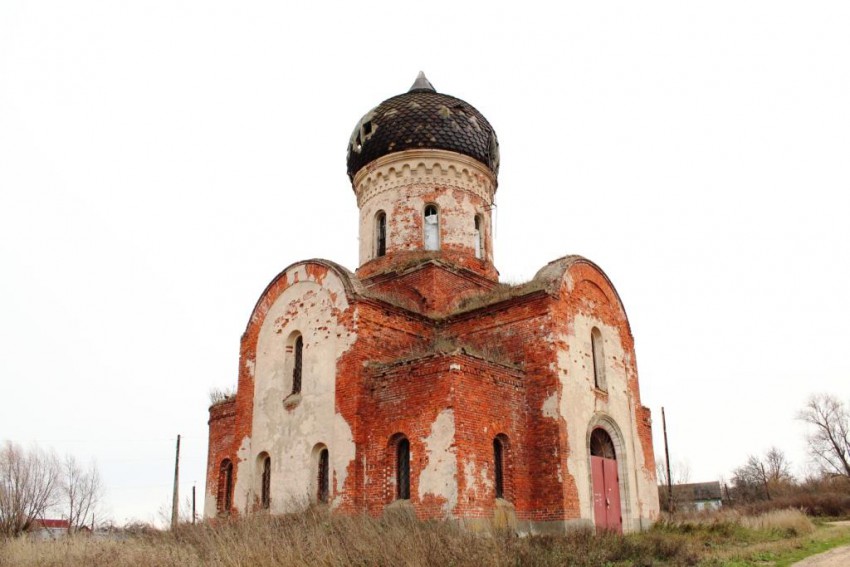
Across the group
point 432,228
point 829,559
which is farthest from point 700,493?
point 829,559

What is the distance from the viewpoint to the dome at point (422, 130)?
1955 centimetres

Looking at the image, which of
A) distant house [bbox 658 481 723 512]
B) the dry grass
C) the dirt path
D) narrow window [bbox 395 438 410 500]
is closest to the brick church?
narrow window [bbox 395 438 410 500]

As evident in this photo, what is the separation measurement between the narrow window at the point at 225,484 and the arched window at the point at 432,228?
26.1 ft

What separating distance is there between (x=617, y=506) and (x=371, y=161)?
11344mm

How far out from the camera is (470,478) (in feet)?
42.9

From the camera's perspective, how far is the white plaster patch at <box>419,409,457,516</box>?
12875 mm

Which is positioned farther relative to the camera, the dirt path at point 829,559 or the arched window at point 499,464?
the arched window at point 499,464

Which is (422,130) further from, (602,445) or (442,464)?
(442,464)

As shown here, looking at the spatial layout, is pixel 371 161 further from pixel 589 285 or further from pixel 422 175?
pixel 589 285

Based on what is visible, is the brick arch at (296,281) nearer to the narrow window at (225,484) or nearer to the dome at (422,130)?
the narrow window at (225,484)

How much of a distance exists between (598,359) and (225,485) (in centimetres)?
1032

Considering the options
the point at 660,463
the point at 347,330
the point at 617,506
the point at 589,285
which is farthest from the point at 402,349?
the point at 660,463

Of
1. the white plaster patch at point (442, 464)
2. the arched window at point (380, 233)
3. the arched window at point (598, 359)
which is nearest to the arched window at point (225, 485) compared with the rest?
the arched window at point (380, 233)

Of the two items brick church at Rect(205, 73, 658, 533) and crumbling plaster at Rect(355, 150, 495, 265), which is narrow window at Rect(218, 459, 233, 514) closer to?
brick church at Rect(205, 73, 658, 533)
